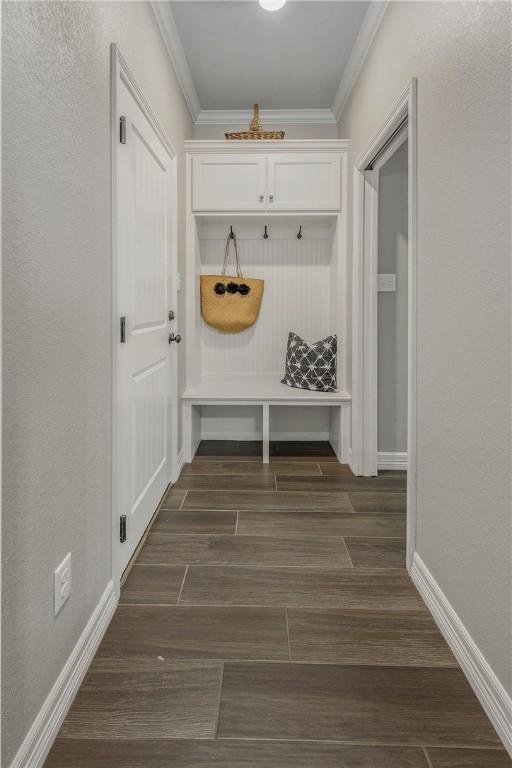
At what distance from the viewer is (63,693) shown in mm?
1337

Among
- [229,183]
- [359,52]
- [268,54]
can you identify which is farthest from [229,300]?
[359,52]

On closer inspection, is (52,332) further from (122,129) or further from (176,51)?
(176,51)

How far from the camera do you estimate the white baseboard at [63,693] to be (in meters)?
1.15

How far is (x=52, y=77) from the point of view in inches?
50.7

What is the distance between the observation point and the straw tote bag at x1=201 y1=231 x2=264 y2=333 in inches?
161

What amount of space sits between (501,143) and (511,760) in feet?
4.70

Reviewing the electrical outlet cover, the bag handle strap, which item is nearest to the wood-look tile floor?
the electrical outlet cover

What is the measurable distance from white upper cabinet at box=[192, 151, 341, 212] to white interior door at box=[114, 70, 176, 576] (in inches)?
26.5

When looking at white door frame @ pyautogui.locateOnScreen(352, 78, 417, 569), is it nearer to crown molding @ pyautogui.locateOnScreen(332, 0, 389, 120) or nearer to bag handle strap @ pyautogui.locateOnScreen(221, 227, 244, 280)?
crown molding @ pyautogui.locateOnScreen(332, 0, 389, 120)

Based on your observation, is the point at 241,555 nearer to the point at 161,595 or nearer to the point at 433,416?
the point at 161,595

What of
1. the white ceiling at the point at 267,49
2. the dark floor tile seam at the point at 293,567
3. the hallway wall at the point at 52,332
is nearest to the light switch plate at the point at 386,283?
the white ceiling at the point at 267,49

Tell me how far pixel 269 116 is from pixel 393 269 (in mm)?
1603

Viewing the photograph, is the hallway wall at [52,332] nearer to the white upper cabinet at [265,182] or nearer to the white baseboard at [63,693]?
the white baseboard at [63,693]

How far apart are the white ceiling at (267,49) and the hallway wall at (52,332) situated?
48.1 inches
